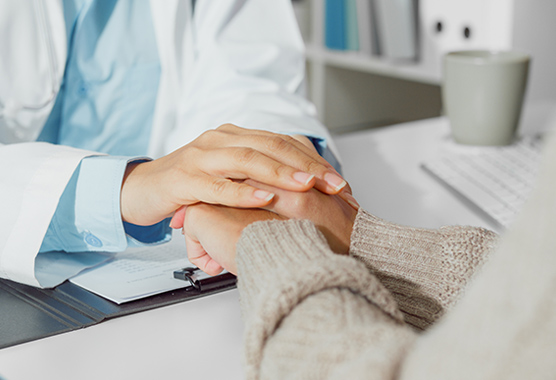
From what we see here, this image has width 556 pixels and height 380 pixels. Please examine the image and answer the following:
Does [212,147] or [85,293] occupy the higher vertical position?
[212,147]

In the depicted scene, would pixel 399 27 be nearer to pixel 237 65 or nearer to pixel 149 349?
pixel 237 65

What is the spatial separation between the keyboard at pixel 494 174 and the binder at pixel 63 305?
1.17ft

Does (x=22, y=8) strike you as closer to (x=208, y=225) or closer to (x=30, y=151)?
(x=30, y=151)

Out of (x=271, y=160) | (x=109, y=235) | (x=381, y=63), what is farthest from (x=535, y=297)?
(x=381, y=63)

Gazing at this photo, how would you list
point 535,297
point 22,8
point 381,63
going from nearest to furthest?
point 535,297
point 22,8
point 381,63

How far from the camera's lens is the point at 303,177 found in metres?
0.51

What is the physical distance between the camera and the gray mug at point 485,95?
895mm

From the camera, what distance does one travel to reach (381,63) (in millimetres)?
1484

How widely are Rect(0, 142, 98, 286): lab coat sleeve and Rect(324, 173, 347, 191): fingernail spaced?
249mm

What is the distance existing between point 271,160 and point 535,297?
1.05 feet

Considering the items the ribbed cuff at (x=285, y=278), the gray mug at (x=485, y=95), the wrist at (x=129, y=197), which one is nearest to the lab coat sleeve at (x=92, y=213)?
the wrist at (x=129, y=197)

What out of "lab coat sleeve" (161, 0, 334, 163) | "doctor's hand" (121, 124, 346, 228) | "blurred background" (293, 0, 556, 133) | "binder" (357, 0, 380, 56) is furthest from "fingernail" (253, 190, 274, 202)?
"binder" (357, 0, 380, 56)

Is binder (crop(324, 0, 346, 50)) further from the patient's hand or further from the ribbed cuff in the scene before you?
the ribbed cuff

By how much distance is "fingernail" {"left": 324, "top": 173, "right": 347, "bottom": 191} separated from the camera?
525 millimetres
